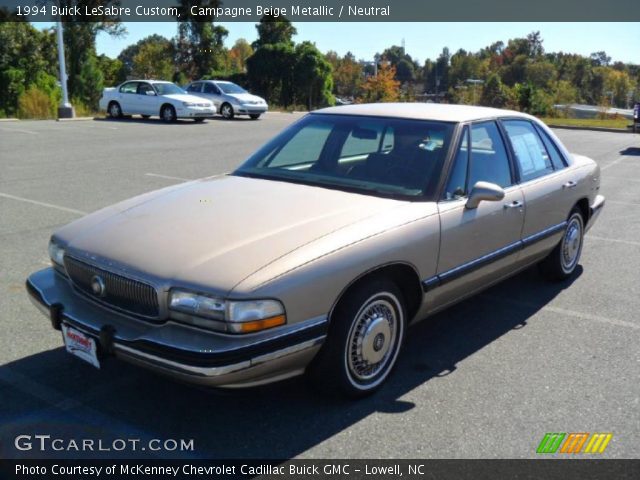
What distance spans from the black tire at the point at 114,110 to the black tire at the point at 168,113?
6.33 ft

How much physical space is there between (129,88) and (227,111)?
153 inches

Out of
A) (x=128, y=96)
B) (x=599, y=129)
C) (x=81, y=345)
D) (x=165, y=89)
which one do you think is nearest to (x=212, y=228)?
(x=81, y=345)

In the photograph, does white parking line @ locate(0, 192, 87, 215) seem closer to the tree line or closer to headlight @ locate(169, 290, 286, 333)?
headlight @ locate(169, 290, 286, 333)

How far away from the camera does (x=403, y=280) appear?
3.79 meters

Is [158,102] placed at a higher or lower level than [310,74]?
lower

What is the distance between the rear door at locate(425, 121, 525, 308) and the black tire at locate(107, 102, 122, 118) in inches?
845

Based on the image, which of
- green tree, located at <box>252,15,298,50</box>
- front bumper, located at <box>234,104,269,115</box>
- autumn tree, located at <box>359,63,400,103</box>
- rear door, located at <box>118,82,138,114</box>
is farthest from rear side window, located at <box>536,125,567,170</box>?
autumn tree, located at <box>359,63,400,103</box>

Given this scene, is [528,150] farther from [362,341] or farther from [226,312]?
[226,312]

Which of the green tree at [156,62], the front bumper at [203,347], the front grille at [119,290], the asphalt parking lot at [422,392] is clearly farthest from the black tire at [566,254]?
the green tree at [156,62]

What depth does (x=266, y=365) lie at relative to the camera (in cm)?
300

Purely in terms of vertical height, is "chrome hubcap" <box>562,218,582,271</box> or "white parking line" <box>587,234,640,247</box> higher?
"chrome hubcap" <box>562,218,582,271</box>

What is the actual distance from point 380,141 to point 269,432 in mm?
2150

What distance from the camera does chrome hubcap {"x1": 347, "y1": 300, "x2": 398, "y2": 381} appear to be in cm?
348

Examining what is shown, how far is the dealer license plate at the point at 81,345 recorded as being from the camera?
3.20 meters
